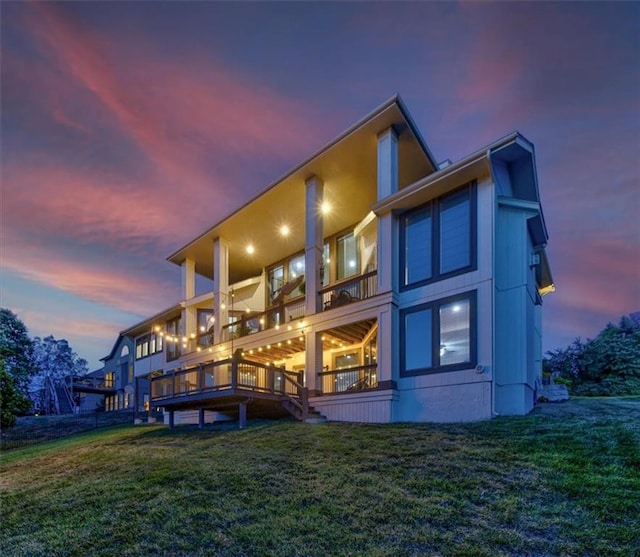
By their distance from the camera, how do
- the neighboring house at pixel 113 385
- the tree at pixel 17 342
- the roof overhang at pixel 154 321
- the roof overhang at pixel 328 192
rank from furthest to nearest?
the neighboring house at pixel 113 385
the tree at pixel 17 342
the roof overhang at pixel 154 321
the roof overhang at pixel 328 192

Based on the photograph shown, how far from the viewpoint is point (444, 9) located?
531 inches

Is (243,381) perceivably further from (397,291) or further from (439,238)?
(439,238)

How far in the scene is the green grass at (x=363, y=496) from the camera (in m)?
5.21

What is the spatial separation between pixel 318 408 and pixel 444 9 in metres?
12.4

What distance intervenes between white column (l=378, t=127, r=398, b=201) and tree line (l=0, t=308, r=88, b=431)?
14.2m

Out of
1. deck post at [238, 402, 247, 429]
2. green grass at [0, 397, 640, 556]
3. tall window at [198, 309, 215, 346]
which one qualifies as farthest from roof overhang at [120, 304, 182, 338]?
green grass at [0, 397, 640, 556]

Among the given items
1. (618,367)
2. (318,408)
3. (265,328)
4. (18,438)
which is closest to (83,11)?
(265,328)

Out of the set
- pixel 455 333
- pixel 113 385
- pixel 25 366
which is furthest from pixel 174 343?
pixel 455 333

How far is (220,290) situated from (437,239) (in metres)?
10.1

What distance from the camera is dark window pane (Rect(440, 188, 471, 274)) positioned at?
38.5 feet

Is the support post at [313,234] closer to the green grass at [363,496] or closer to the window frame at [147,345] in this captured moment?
the green grass at [363,496]

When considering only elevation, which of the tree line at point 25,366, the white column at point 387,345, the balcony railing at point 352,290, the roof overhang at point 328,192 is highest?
the roof overhang at point 328,192

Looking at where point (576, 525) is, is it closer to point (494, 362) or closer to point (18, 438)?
point (494, 362)

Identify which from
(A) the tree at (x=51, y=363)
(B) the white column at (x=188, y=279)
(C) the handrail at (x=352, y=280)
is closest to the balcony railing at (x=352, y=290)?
(C) the handrail at (x=352, y=280)
